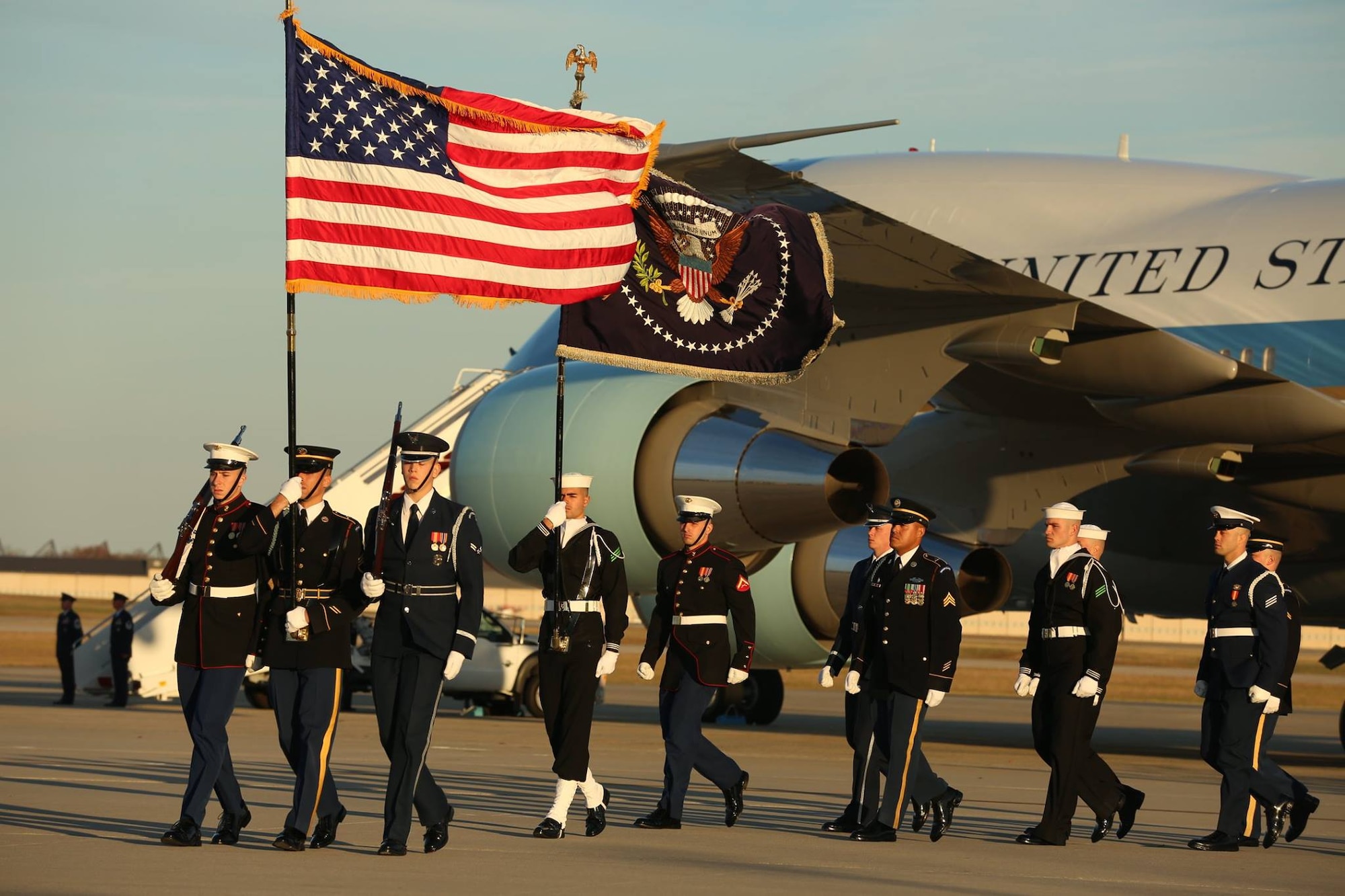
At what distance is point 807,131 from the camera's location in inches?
415

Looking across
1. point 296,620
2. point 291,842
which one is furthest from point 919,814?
point 296,620

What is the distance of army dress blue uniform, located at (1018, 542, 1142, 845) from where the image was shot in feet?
33.5

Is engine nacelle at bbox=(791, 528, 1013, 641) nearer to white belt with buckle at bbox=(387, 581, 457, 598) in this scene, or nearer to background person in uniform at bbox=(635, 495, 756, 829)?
background person in uniform at bbox=(635, 495, 756, 829)

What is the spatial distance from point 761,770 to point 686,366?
4.11 meters

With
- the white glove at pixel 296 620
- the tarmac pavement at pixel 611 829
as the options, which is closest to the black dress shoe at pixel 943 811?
the tarmac pavement at pixel 611 829

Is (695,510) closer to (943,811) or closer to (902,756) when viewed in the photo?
(902,756)

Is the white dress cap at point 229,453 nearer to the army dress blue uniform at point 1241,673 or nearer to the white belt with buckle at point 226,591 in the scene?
the white belt with buckle at point 226,591

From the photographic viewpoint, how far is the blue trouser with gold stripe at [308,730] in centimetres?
910

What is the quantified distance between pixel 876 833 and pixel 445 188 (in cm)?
450

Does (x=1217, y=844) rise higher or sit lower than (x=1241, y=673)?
lower

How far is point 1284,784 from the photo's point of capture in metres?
10.7

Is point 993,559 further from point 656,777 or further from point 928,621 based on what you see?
point 928,621

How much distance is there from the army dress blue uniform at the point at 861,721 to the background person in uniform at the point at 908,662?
0.18 feet

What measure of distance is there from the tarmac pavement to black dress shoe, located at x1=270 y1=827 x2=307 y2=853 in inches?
2.9
